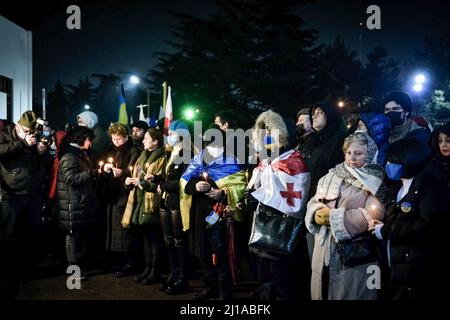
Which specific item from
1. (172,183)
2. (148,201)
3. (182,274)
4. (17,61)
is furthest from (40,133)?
(17,61)

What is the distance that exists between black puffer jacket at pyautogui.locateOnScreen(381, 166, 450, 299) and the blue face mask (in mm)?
141

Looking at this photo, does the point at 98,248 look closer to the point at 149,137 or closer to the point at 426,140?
the point at 149,137

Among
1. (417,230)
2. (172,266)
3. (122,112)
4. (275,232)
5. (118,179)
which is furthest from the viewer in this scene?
(122,112)

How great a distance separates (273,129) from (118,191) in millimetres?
3123

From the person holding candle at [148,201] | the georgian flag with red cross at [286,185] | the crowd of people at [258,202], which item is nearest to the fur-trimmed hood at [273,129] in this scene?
the crowd of people at [258,202]

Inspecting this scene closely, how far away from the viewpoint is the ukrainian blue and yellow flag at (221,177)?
5520 mm

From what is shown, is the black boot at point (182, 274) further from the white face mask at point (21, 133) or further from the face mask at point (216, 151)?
the white face mask at point (21, 133)

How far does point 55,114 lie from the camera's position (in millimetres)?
70938

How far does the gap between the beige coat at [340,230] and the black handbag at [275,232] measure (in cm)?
25

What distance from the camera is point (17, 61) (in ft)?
48.1

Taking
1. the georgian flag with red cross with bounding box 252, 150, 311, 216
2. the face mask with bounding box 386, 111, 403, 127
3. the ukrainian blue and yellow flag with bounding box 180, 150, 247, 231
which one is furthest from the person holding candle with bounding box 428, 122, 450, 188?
the ukrainian blue and yellow flag with bounding box 180, 150, 247, 231

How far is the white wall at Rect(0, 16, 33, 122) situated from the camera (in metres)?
13.6

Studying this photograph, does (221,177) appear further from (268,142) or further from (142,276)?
(142,276)

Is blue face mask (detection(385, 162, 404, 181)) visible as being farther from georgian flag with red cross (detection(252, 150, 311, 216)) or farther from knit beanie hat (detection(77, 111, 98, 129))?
knit beanie hat (detection(77, 111, 98, 129))
